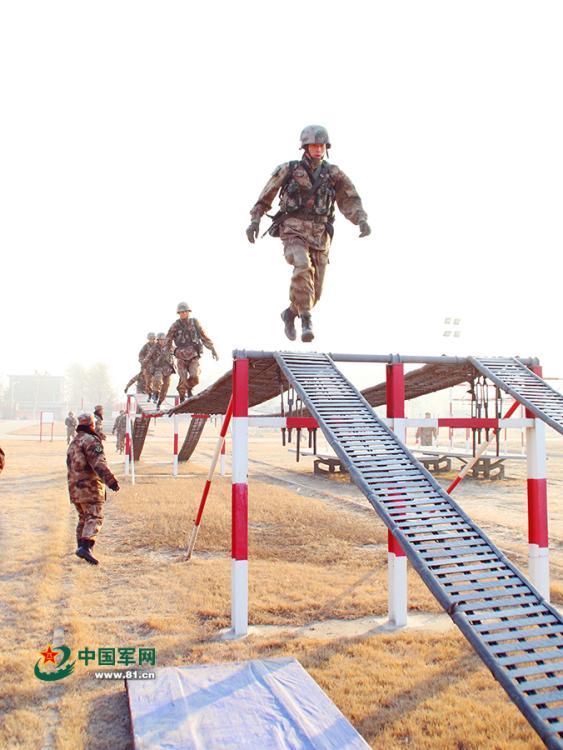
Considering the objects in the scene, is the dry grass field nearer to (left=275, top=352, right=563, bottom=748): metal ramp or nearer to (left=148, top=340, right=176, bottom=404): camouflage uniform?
(left=275, top=352, right=563, bottom=748): metal ramp

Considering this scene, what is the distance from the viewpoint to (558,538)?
35.4 ft

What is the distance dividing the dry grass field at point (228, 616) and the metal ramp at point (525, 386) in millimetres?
2199

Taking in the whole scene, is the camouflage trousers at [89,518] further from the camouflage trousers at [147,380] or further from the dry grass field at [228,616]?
the camouflage trousers at [147,380]

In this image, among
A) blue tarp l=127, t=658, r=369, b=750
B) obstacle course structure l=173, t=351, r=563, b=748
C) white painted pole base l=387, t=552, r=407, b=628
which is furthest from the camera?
white painted pole base l=387, t=552, r=407, b=628

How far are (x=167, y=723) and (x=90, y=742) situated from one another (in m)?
0.49

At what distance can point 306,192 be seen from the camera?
6.80m

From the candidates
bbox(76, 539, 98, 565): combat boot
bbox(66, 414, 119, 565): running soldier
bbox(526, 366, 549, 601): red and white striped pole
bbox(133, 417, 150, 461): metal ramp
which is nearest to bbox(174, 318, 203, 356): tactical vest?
bbox(66, 414, 119, 565): running soldier

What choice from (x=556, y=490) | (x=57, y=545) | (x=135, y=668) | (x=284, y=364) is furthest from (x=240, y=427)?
(x=556, y=490)

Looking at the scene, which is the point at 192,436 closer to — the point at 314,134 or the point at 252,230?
the point at 252,230

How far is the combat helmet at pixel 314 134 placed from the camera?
661 centimetres

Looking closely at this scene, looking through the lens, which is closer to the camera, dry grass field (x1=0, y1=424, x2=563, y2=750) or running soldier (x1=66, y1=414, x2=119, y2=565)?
dry grass field (x1=0, y1=424, x2=563, y2=750)

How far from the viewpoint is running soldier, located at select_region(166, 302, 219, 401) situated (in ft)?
38.0

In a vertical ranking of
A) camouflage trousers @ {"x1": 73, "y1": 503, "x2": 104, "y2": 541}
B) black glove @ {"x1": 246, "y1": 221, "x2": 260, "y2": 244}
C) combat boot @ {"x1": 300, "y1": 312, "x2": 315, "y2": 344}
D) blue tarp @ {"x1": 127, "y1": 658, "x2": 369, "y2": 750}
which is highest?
black glove @ {"x1": 246, "y1": 221, "x2": 260, "y2": 244}

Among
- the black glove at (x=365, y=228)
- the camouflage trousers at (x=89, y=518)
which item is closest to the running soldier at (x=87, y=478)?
the camouflage trousers at (x=89, y=518)
